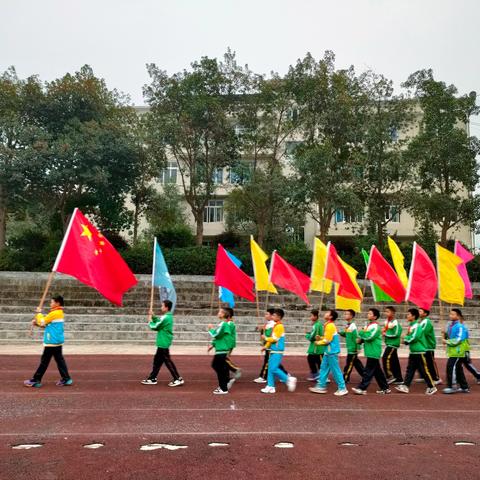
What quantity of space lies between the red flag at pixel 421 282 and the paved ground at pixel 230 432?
1.72m

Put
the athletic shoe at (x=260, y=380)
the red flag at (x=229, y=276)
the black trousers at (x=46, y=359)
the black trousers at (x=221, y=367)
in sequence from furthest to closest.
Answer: the red flag at (x=229, y=276) < the athletic shoe at (x=260, y=380) < the black trousers at (x=46, y=359) < the black trousers at (x=221, y=367)

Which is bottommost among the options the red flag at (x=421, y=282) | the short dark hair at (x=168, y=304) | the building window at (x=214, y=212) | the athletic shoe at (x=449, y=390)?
the athletic shoe at (x=449, y=390)

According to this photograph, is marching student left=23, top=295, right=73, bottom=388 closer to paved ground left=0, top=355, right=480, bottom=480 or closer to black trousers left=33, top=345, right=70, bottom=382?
black trousers left=33, top=345, right=70, bottom=382

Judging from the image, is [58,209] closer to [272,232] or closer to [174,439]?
[272,232]

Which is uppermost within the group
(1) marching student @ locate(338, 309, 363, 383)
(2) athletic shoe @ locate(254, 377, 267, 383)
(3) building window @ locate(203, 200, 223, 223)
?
(3) building window @ locate(203, 200, 223, 223)

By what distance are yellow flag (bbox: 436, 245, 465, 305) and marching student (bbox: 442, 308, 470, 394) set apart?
4.71ft

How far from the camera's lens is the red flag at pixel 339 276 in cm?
1063

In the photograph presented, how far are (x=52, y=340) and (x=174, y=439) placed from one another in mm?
3738

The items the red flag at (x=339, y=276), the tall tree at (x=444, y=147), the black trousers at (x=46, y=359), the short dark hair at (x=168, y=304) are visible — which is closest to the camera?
the black trousers at (x=46, y=359)

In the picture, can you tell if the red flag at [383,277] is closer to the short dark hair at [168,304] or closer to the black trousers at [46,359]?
the short dark hair at [168,304]

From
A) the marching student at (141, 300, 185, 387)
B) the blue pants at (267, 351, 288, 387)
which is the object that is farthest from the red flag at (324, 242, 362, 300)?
the marching student at (141, 300, 185, 387)

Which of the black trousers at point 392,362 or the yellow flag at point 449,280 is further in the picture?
→ the yellow flag at point 449,280

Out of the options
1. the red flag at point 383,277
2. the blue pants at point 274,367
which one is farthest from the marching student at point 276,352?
the red flag at point 383,277

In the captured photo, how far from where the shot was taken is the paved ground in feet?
16.1
